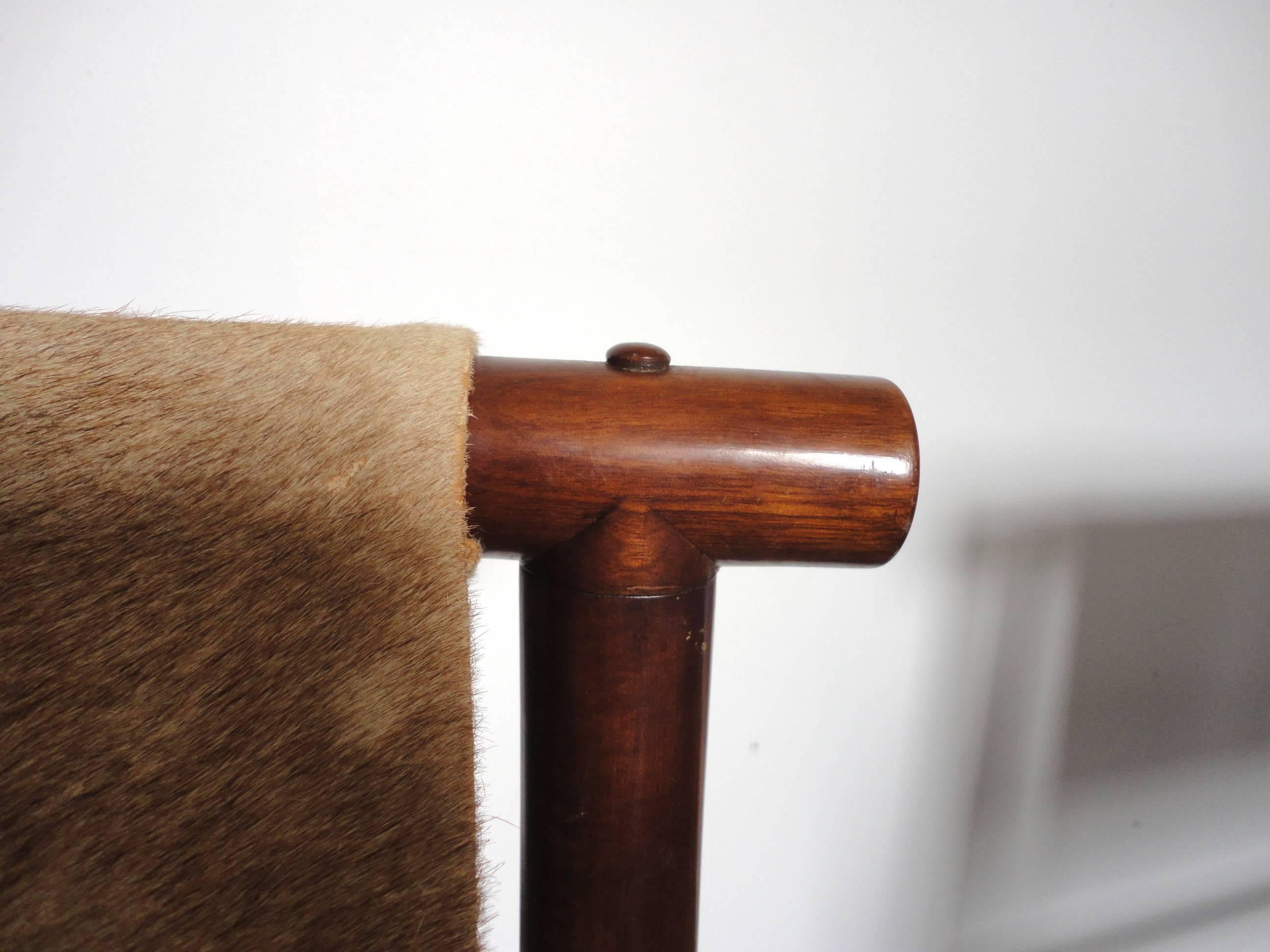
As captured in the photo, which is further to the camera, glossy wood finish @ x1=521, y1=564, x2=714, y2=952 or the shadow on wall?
the shadow on wall

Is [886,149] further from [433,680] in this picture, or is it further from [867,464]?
[433,680]

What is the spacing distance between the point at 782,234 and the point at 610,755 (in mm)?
720

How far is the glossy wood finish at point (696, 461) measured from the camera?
1.10 ft

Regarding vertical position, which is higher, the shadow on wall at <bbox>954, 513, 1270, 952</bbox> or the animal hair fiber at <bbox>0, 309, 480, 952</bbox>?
the animal hair fiber at <bbox>0, 309, 480, 952</bbox>

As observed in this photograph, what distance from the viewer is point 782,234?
936 millimetres

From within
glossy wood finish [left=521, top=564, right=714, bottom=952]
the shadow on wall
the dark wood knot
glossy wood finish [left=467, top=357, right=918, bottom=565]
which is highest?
the dark wood knot

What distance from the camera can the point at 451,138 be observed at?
0.88m

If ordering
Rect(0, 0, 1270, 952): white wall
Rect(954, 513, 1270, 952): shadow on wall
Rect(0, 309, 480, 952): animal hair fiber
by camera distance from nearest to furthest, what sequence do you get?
1. Rect(0, 309, 480, 952): animal hair fiber
2. Rect(0, 0, 1270, 952): white wall
3. Rect(954, 513, 1270, 952): shadow on wall

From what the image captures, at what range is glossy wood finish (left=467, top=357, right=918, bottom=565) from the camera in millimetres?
336

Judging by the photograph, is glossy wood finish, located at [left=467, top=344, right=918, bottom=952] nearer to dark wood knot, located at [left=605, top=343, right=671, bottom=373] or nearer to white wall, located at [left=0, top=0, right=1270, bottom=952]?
dark wood knot, located at [left=605, top=343, right=671, bottom=373]

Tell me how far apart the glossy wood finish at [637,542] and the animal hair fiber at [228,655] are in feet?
0.12

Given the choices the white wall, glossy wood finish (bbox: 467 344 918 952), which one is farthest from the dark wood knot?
the white wall

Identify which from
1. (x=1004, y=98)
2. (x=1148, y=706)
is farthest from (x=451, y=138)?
(x=1148, y=706)

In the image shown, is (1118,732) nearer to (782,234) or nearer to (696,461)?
(782,234)
